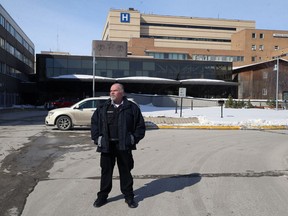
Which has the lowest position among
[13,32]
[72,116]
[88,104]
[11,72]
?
[72,116]

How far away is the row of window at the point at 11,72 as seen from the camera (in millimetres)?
46906

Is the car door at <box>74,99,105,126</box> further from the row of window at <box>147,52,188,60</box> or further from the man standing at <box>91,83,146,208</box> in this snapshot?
the row of window at <box>147,52,188,60</box>

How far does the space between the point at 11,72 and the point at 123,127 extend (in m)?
51.5

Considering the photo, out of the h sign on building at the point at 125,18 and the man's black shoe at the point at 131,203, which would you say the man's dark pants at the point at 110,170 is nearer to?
the man's black shoe at the point at 131,203

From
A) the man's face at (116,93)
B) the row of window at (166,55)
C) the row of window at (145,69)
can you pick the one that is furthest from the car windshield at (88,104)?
the row of window at (166,55)

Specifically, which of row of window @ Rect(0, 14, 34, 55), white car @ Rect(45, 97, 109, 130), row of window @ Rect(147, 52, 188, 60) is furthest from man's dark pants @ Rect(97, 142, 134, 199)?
row of window @ Rect(147, 52, 188, 60)

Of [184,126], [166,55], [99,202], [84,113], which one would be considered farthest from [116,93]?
[166,55]

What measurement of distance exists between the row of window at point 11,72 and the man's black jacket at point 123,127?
1757 inches

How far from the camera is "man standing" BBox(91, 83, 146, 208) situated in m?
5.17

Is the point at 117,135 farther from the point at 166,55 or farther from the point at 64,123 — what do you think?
the point at 166,55

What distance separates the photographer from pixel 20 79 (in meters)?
59.5

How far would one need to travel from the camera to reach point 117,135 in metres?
5.21

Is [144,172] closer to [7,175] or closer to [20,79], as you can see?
[7,175]

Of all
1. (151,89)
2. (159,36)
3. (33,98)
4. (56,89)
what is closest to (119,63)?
(151,89)
